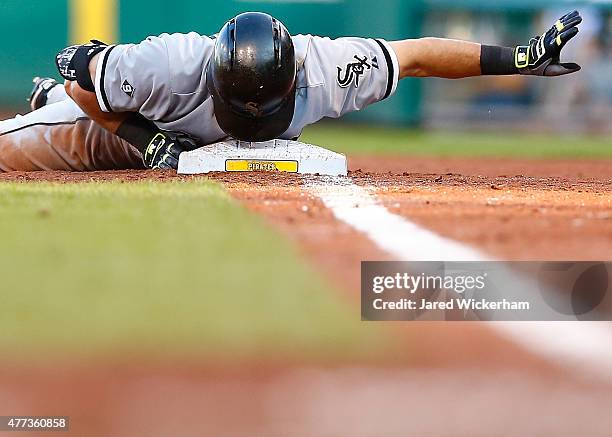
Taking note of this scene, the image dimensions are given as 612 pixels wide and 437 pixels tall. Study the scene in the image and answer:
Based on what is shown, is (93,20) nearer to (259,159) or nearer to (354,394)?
(259,159)

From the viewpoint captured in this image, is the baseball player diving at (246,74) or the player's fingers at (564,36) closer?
the baseball player diving at (246,74)

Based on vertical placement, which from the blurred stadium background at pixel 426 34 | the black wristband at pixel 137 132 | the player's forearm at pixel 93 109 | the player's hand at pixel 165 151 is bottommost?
the player's hand at pixel 165 151

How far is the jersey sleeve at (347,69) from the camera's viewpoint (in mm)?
5242

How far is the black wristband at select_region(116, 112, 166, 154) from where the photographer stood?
5344 mm

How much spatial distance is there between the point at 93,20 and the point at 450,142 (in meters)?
4.74

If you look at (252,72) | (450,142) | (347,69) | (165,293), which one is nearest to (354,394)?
(165,293)

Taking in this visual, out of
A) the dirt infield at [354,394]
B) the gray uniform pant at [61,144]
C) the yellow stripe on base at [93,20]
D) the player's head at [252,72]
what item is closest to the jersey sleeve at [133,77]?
the player's head at [252,72]

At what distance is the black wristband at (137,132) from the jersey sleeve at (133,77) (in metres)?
0.20

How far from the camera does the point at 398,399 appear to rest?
7.30 ft

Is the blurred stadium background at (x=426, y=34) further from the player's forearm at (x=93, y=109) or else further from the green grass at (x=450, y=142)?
the player's forearm at (x=93, y=109)

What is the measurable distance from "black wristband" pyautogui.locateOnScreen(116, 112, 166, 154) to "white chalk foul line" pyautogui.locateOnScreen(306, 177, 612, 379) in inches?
40.5

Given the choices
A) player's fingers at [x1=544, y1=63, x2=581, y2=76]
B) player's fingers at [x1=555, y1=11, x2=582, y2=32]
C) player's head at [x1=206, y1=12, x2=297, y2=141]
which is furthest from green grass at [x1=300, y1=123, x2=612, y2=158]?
player's head at [x1=206, y1=12, x2=297, y2=141]

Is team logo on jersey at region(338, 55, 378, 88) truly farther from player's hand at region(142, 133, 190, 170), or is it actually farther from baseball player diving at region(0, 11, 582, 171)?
player's hand at region(142, 133, 190, 170)

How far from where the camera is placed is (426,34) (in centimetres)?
1434
